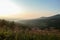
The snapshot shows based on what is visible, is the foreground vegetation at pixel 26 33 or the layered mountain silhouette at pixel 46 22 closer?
the foreground vegetation at pixel 26 33

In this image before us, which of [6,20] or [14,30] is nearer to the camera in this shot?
[14,30]

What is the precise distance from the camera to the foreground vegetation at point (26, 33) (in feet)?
13.7

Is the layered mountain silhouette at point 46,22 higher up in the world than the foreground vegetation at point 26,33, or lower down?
higher up

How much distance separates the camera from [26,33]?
14.5 ft

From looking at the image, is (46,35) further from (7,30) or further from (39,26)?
(7,30)

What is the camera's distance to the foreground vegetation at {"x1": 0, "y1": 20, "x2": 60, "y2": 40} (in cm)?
416

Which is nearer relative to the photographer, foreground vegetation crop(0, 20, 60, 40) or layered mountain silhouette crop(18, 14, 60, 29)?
foreground vegetation crop(0, 20, 60, 40)

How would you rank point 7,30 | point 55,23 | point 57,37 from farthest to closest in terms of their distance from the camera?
point 7,30
point 55,23
point 57,37

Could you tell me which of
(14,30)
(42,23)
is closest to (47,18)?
(42,23)

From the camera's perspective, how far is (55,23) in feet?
14.4

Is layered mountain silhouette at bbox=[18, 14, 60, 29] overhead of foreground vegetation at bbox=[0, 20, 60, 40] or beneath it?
overhead

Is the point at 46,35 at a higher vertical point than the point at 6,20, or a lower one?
lower

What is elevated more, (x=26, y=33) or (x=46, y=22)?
(x=46, y=22)

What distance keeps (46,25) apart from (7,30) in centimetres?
96
